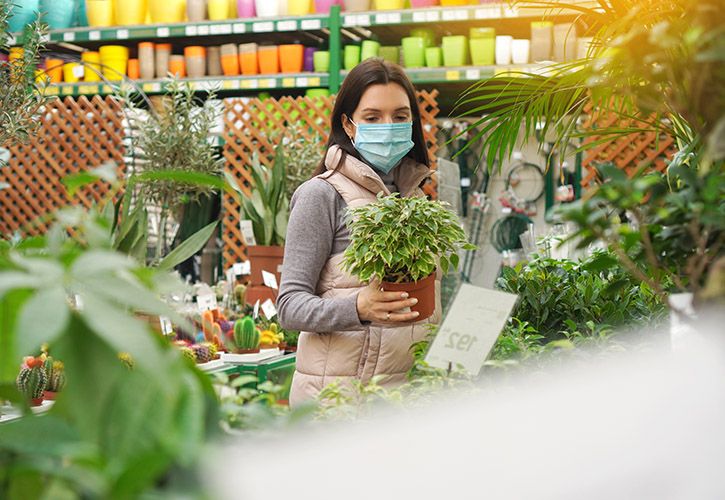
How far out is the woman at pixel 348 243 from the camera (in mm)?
1695

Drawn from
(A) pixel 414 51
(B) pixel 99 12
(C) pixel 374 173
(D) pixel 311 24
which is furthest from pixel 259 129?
(C) pixel 374 173

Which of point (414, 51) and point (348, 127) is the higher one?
point (414, 51)

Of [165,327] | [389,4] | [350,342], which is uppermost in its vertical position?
[389,4]

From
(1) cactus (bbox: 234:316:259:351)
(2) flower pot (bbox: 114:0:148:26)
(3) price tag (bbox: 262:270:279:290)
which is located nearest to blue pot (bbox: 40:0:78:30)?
Answer: (2) flower pot (bbox: 114:0:148:26)

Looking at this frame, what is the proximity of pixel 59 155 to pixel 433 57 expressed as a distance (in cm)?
296

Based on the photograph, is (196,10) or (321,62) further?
(196,10)

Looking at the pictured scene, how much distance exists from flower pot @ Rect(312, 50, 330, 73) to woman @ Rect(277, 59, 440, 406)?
4214mm

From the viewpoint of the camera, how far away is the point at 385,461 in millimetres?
568

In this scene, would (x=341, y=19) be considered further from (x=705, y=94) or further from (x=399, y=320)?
(x=705, y=94)

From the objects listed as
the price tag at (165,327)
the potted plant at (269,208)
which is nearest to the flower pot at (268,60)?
the potted plant at (269,208)

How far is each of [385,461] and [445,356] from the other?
0.69 m

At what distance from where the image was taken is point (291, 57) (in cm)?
620

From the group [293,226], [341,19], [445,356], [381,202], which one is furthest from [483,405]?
[341,19]

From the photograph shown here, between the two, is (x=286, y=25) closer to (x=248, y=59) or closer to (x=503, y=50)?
(x=248, y=59)
